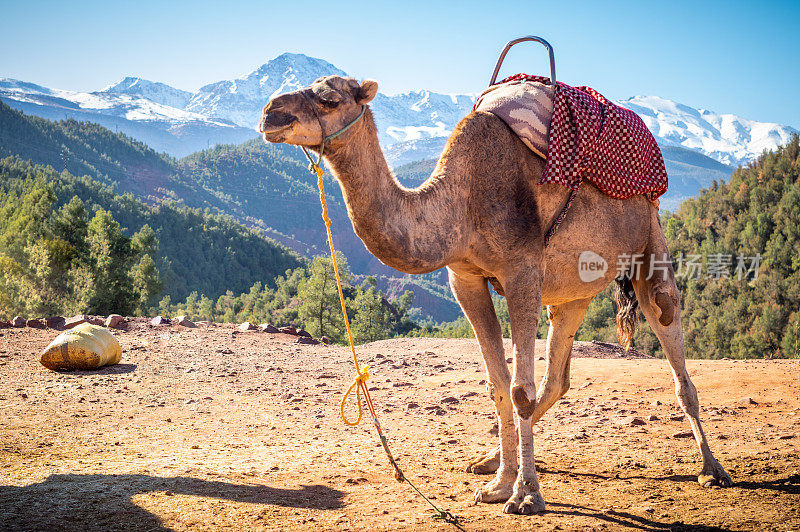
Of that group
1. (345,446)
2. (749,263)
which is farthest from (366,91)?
→ (749,263)

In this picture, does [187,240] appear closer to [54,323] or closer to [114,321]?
[54,323]

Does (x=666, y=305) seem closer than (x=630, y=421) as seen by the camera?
Yes

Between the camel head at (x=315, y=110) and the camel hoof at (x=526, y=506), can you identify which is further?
the camel hoof at (x=526, y=506)

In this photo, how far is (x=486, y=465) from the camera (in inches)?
249

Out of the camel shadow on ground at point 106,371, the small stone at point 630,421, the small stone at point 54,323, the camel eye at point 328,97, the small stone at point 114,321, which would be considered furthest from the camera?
the small stone at point 54,323

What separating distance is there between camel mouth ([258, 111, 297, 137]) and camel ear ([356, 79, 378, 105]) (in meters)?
0.68

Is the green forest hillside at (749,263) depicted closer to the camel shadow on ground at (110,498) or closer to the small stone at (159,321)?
the small stone at (159,321)

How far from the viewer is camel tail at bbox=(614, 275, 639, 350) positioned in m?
7.11

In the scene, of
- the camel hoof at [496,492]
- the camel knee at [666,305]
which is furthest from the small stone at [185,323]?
the camel knee at [666,305]

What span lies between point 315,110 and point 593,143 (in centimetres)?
281

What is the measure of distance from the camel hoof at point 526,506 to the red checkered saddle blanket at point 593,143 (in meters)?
2.66

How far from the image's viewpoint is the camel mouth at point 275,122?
13.4ft

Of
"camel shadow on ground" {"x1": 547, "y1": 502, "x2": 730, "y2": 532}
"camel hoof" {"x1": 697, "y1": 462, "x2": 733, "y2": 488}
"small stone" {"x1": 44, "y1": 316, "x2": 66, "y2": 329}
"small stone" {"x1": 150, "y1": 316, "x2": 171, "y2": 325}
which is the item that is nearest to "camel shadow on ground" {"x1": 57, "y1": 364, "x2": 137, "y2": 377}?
"small stone" {"x1": 150, "y1": 316, "x2": 171, "y2": 325}

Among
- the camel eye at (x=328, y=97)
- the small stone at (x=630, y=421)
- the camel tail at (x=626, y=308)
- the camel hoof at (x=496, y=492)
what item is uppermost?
the camel eye at (x=328, y=97)
